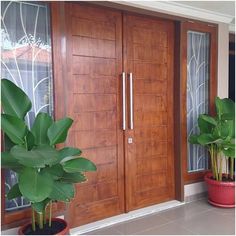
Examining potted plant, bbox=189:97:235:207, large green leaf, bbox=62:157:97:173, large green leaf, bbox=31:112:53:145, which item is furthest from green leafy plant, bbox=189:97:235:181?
large green leaf, bbox=31:112:53:145

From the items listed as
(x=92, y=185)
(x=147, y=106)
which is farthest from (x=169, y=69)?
(x=92, y=185)

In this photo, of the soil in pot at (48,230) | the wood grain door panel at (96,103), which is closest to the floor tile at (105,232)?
the wood grain door panel at (96,103)

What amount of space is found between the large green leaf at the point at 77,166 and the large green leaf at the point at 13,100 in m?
0.50

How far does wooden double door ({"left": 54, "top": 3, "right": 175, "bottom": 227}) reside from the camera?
283 centimetres

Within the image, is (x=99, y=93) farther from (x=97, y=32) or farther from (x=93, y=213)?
(x=93, y=213)

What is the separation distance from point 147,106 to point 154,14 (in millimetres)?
1078

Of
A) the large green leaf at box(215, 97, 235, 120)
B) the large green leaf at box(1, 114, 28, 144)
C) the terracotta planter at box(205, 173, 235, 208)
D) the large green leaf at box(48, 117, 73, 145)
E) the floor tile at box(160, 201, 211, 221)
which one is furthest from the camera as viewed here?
the large green leaf at box(215, 97, 235, 120)

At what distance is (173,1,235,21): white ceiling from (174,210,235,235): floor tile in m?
2.50

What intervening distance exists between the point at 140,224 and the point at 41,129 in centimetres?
162

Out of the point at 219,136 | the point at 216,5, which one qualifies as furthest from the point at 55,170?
the point at 216,5

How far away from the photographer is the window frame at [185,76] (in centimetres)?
344

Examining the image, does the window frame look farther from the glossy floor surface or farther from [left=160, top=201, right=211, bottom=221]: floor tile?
the glossy floor surface

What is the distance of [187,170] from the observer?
11.8 ft

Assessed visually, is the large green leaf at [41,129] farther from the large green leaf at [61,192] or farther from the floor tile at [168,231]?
the floor tile at [168,231]
